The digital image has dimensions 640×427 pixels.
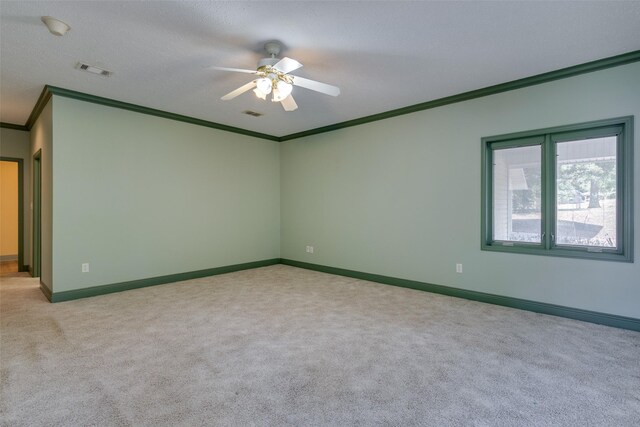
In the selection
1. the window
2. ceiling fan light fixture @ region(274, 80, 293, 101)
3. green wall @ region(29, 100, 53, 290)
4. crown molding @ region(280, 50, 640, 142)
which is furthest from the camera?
green wall @ region(29, 100, 53, 290)

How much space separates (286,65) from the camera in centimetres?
268

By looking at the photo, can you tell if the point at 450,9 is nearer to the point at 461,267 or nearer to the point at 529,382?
the point at 529,382

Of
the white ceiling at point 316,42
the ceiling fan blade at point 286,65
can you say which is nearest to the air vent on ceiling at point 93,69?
the white ceiling at point 316,42

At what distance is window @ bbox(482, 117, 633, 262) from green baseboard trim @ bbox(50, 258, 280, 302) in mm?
4102

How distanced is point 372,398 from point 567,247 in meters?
2.93

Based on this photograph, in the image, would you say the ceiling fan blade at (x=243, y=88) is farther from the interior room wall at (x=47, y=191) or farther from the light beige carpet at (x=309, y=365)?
the interior room wall at (x=47, y=191)

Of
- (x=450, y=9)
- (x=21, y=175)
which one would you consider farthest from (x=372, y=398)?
(x=21, y=175)

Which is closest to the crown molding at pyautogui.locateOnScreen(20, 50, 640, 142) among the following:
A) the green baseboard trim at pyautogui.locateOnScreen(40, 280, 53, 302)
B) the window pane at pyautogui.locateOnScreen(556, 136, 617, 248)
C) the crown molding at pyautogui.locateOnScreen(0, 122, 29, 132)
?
the crown molding at pyautogui.locateOnScreen(0, 122, 29, 132)

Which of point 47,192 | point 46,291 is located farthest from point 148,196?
point 46,291

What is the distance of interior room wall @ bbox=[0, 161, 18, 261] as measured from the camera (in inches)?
293

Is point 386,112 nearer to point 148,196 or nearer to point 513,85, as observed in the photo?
point 513,85

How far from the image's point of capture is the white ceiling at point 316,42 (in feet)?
7.94

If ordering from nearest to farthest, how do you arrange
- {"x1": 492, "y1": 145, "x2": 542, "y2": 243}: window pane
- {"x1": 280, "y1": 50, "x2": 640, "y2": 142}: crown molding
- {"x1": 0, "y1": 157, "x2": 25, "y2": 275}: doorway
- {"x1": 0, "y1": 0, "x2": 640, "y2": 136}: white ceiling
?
{"x1": 0, "y1": 0, "x2": 640, "y2": 136}: white ceiling < {"x1": 280, "y1": 50, "x2": 640, "y2": 142}: crown molding < {"x1": 492, "y1": 145, "x2": 542, "y2": 243}: window pane < {"x1": 0, "y1": 157, "x2": 25, "y2": 275}: doorway

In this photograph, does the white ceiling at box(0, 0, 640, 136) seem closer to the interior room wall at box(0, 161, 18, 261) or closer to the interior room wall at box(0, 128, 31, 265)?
the interior room wall at box(0, 128, 31, 265)
